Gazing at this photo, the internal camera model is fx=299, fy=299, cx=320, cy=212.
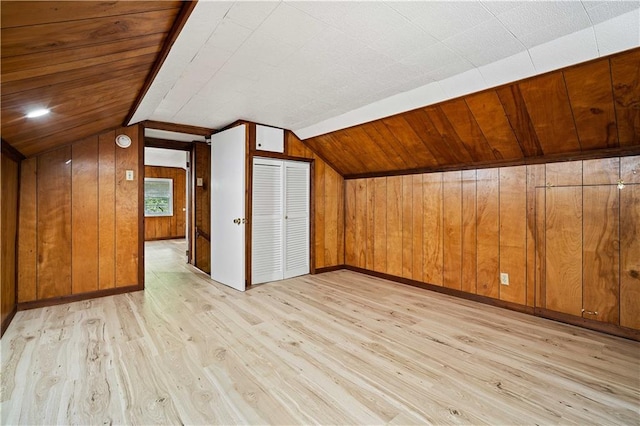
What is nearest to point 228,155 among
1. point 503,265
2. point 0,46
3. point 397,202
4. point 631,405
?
point 397,202

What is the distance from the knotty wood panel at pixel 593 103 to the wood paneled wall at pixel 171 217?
948cm

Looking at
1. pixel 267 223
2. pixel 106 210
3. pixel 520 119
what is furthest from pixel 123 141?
pixel 520 119

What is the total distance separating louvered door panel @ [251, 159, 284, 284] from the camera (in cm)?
417

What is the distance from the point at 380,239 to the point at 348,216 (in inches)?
29.9

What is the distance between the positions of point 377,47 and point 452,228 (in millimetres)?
2435

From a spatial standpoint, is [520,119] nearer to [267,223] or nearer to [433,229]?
[433,229]

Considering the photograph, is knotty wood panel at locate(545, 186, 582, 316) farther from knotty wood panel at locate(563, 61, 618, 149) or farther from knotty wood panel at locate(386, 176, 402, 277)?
knotty wood panel at locate(386, 176, 402, 277)

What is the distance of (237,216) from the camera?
3.97 m

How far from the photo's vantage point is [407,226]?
4184 mm

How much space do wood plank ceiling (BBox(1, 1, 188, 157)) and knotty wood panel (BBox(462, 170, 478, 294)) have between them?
3.26 meters

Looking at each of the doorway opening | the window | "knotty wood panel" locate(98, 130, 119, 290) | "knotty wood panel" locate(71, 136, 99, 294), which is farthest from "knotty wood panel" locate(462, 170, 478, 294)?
the window

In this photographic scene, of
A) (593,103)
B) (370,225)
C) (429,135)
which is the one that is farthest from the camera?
(370,225)

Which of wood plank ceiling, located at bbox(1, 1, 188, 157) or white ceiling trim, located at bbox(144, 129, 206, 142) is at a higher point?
white ceiling trim, located at bbox(144, 129, 206, 142)

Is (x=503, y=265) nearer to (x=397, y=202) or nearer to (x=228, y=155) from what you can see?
(x=397, y=202)
